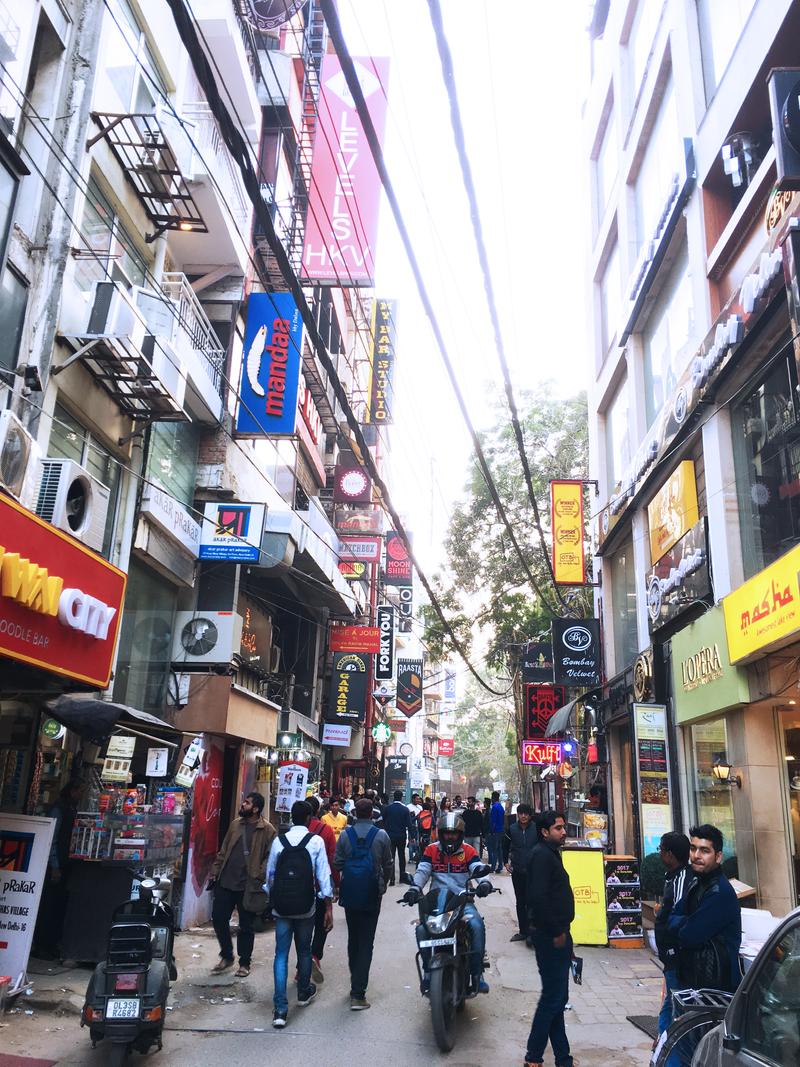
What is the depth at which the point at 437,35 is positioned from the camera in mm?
5555

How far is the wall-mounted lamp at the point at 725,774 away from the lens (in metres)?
11.3

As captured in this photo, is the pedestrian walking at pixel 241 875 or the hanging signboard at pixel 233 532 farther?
the hanging signboard at pixel 233 532

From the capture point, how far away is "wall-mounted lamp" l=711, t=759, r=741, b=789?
1133 centimetres

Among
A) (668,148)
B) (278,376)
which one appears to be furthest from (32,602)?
(668,148)

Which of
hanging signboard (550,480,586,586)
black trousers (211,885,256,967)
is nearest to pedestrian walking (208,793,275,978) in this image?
black trousers (211,885,256,967)

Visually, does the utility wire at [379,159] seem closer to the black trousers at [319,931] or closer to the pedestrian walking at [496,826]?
the black trousers at [319,931]

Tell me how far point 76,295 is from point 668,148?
12325 millimetres

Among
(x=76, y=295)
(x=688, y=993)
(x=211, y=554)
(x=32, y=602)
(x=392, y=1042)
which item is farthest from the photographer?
(x=211, y=554)

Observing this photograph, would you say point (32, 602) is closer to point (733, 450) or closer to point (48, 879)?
point (48, 879)

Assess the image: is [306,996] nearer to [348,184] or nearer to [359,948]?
[359,948]

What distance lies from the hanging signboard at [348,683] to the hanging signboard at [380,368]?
8.48 m

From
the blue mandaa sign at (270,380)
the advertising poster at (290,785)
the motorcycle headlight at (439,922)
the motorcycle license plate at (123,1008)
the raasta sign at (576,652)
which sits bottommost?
the motorcycle license plate at (123,1008)

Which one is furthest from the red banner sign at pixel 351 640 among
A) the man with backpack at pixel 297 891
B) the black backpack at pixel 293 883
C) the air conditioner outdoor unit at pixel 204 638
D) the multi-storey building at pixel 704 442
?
the black backpack at pixel 293 883

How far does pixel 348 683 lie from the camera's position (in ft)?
92.8
